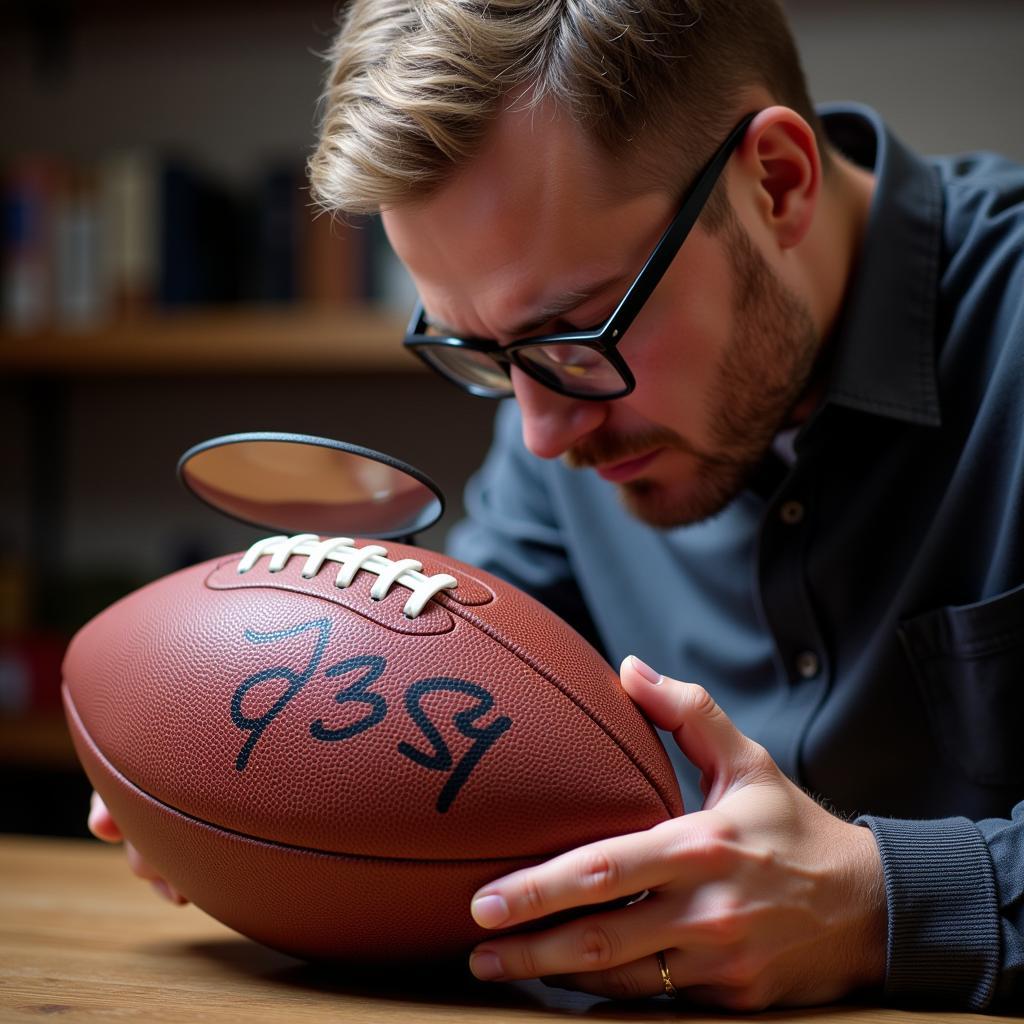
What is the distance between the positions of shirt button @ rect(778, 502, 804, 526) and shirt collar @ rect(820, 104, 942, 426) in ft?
0.36

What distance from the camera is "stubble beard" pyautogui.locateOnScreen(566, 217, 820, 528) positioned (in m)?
1.03

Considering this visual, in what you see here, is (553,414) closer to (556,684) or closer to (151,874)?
(556,684)

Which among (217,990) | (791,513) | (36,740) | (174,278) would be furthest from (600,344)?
(36,740)

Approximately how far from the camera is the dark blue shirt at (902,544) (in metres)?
1.04

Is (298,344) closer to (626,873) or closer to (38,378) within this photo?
(38,378)

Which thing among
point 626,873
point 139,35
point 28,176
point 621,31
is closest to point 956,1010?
point 626,873

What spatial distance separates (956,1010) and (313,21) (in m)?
2.23

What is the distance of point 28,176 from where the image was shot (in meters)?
2.26

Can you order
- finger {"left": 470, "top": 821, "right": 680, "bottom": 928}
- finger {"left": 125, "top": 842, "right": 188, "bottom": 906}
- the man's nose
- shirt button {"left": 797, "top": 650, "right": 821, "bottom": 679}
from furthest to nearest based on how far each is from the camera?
shirt button {"left": 797, "top": 650, "right": 821, "bottom": 679} < the man's nose < finger {"left": 125, "top": 842, "right": 188, "bottom": 906} < finger {"left": 470, "top": 821, "right": 680, "bottom": 928}

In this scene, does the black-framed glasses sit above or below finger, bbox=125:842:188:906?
above

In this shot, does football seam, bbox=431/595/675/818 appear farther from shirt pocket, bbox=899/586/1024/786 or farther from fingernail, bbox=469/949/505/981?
Result: shirt pocket, bbox=899/586/1024/786

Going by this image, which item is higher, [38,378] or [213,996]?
[213,996]

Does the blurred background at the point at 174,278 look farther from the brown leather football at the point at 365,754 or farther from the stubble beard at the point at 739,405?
the brown leather football at the point at 365,754

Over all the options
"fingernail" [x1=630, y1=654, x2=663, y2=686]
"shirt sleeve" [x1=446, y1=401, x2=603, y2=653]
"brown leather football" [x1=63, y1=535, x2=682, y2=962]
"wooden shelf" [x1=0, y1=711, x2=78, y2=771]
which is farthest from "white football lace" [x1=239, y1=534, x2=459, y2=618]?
"wooden shelf" [x1=0, y1=711, x2=78, y2=771]
